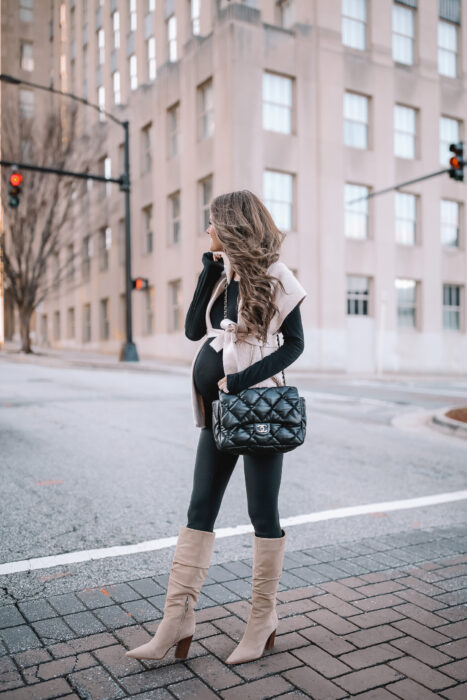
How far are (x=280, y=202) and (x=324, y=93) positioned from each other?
4878 millimetres

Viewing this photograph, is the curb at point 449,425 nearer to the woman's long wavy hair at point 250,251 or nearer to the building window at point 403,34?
the woman's long wavy hair at point 250,251

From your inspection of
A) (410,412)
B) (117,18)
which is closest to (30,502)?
(410,412)

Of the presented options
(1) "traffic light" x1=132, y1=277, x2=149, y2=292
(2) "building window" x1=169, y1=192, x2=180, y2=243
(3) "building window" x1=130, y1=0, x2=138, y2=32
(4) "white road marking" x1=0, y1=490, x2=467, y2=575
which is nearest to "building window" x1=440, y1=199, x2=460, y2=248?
(2) "building window" x1=169, y1=192, x2=180, y2=243

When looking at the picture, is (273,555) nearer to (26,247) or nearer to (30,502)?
(30,502)

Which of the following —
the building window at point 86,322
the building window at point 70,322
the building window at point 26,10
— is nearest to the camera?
the building window at point 86,322

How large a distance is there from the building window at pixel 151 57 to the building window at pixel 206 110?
212 inches

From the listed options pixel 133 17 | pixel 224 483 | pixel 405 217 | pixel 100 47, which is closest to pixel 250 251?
pixel 224 483

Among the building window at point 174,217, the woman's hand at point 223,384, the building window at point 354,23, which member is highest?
the building window at point 354,23

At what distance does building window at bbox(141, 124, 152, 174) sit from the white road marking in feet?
92.9

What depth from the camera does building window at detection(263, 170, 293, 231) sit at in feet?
84.3

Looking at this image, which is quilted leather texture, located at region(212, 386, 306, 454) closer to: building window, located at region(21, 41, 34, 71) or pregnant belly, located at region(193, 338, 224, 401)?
pregnant belly, located at region(193, 338, 224, 401)

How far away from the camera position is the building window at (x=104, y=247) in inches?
1407

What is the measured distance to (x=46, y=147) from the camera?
29.4 metres

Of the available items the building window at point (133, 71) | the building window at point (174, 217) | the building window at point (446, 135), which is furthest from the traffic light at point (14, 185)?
the building window at point (446, 135)
